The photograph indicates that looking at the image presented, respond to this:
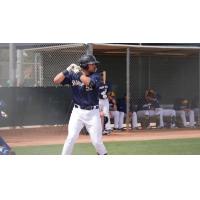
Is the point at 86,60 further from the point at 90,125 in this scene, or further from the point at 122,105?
the point at 122,105

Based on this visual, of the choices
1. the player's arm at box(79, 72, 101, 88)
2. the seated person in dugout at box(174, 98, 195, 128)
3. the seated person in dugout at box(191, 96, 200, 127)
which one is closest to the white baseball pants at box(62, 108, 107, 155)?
the player's arm at box(79, 72, 101, 88)

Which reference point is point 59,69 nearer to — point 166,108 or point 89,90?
point 166,108

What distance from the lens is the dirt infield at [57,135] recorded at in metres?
13.5

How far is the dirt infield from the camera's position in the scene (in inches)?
530

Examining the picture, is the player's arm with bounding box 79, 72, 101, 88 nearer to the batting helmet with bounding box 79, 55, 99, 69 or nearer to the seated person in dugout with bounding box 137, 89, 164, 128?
the batting helmet with bounding box 79, 55, 99, 69

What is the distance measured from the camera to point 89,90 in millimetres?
9031

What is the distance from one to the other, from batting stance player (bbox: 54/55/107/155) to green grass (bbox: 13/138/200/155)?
1.88 meters

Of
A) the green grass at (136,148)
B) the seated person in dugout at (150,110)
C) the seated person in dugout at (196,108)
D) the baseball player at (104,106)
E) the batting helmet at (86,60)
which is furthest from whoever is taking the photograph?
the seated person in dugout at (196,108)

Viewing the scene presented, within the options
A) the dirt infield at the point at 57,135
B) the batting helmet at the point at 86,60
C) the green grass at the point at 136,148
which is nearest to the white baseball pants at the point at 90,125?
the batting helmet at the point at 86,60

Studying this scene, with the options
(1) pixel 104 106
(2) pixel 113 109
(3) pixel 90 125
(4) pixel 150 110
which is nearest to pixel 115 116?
(2) pixel 113 109

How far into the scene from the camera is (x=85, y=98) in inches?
356

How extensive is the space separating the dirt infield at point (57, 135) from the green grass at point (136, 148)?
910 mm

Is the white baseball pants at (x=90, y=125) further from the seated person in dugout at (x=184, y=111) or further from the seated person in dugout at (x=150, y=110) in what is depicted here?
the seated person in dugout at (x=184, y=111)

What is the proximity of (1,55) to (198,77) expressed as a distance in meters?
10.2
